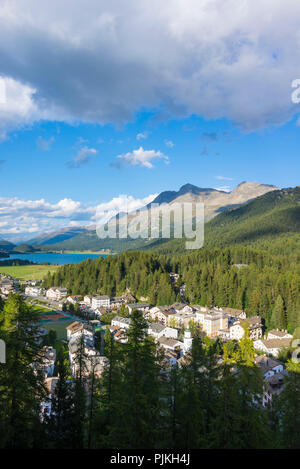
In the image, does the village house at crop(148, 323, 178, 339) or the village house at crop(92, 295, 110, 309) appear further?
the village house at crop(92, 295, 110, 309)

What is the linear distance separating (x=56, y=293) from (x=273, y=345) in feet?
235

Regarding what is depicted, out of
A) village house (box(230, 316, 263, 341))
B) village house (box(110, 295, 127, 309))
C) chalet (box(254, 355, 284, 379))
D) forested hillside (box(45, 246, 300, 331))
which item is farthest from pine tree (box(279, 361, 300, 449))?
village house (box(110, 295, 127, 309))

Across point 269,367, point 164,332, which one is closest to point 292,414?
point 269,367

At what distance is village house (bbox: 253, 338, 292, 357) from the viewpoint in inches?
1812

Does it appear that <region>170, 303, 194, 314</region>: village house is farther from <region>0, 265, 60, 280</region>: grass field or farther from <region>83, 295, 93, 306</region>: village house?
<region>0, 265, 60, 280</region>: grass field

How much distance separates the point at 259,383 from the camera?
12.9 metres

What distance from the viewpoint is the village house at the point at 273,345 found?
46.0 metres

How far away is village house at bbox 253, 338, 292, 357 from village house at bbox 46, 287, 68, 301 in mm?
66521

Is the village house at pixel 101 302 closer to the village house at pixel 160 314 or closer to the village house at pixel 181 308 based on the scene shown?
the village house at pixel 160 314

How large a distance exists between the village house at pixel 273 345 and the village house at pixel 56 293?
6652cm

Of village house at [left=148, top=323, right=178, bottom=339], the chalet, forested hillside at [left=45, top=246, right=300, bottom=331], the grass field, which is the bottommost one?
village house at [left=148, top=323, right=178, bottom=339]

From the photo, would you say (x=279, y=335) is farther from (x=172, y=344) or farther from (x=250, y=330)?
(x=172, y=344)

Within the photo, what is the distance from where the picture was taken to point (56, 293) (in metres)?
94.4

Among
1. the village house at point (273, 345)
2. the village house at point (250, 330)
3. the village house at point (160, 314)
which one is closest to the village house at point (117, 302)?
the village house at point (160, 314)
